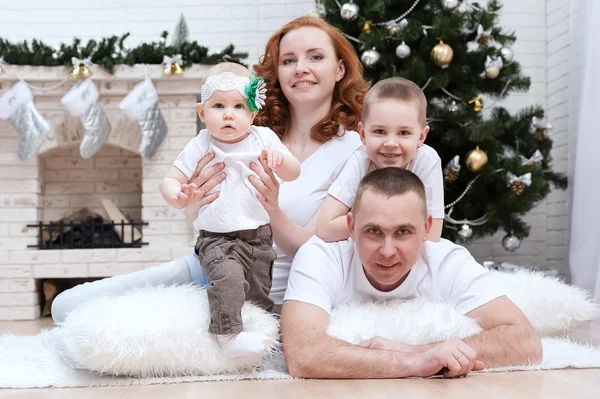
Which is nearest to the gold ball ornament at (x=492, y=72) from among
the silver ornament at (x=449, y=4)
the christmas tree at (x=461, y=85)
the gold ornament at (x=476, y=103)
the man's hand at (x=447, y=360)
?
the christmas tree at (x=461, y=85)

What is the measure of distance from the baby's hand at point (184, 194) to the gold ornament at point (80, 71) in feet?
8.69

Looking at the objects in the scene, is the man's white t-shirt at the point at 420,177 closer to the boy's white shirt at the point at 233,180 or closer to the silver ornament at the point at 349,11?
the boy's white shirt at the point at 233,180

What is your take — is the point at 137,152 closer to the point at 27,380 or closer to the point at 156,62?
the point at 156,62

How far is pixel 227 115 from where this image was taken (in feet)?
6.57

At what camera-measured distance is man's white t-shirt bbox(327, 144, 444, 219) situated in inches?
83.5

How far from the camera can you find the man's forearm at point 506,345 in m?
1.86

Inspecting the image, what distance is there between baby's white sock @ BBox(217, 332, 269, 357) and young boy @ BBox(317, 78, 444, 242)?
376mm

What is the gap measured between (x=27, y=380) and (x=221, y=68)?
3.25ft

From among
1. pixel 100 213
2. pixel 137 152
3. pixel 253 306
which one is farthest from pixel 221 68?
pixel 100 213

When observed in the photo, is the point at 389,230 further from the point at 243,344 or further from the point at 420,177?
the point at 243,344

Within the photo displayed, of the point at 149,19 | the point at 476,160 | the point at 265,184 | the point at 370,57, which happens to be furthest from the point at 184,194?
the point at 149,19

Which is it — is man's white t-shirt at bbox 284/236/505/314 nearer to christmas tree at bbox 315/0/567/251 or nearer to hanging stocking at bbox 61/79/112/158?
christmas tree at bbox 315/0/567/251

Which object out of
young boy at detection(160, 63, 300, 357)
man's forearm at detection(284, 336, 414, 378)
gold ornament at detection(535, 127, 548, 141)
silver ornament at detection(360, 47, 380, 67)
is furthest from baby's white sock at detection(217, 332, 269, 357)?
gold ornament at detection(535, 127, 548, 141)

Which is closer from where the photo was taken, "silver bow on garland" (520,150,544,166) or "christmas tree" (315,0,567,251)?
"christmas tree" (315,0,567,251)
